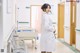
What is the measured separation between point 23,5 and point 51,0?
2.12m

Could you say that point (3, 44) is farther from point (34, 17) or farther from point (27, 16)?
point (34, 17)

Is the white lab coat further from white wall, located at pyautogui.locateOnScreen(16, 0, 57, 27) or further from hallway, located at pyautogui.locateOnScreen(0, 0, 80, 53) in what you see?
white wall, located at pyautogui.locateOnScreen(16, 0, 57, 27)

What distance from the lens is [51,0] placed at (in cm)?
1323

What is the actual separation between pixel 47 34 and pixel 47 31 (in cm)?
8

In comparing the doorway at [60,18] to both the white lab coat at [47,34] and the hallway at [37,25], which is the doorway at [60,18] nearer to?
the hallway at [37,25]

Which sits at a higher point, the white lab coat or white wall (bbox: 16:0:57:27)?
white wall (bbox: 16:0:57:27)

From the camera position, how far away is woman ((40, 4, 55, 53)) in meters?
4.58

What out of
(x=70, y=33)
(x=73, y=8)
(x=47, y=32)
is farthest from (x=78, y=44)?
(x=47, y=32)

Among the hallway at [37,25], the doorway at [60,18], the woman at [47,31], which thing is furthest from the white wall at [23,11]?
the woman at [47,31]

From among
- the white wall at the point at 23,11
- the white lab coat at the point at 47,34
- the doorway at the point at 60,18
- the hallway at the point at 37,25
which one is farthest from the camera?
the white wall at the point at 23,11

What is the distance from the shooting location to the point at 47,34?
4.68 meters

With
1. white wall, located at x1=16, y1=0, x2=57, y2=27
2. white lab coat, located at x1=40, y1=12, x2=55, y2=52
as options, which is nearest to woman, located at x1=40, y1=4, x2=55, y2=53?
white lab coat, located at x1=40, y1=12, x2=55, y2=52

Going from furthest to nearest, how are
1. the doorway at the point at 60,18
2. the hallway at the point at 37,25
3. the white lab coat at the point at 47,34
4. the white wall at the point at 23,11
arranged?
the white wall at the point at 23,11
the doorway at the point at 60,18
the hallway at the point at 37,25
the white lab coat at the point at 47,34

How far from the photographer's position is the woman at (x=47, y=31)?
4578 millimetres
